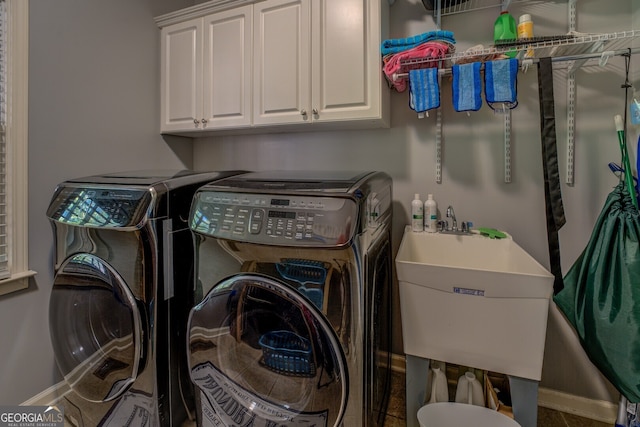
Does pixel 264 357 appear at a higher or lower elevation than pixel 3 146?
lower

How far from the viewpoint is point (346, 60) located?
1.58m

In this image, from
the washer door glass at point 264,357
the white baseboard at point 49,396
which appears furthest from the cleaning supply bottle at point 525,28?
the white baseboard at point 49,396

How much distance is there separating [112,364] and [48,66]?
58.0 inches

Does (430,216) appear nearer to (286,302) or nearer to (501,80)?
(501,80)

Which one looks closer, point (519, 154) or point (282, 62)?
point (519, 154)

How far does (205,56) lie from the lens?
1924 mm

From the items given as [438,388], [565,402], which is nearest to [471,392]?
[438,388]

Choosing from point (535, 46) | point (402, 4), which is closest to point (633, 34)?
point (535, 46)

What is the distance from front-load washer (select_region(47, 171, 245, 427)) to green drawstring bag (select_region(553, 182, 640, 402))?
163cm

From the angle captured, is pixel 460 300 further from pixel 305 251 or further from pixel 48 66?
pixel 48 66

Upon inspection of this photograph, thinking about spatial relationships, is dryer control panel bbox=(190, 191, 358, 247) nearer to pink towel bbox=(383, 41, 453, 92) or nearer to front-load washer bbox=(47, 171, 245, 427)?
front-load washer bbox=(47, 171, 245, 427)

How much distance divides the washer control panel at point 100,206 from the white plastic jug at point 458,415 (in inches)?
54.1

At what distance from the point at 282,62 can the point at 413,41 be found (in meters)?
0.70

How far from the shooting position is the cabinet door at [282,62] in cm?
167
